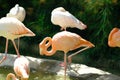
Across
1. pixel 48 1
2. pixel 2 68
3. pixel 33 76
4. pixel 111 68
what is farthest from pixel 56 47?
pixel 48 1

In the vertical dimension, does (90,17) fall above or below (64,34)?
above

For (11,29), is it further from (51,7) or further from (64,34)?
(51,7)

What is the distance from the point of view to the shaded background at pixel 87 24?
5.45 metres

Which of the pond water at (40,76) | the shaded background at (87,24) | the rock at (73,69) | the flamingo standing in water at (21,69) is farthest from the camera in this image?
the shaded background at (87,24)

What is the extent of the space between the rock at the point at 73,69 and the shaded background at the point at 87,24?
3.68 feet

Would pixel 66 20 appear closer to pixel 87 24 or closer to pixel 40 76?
pixel 40 76

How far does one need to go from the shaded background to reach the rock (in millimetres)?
1123

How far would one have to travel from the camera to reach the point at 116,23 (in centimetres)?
563

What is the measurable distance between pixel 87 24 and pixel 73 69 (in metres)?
1.54

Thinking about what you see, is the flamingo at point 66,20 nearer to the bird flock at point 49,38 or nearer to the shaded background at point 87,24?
the bird flock at point 49,38

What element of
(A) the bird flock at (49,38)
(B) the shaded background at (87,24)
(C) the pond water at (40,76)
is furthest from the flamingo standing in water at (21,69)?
(B) the shaded background at (87,24)

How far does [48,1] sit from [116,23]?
3.70 ft

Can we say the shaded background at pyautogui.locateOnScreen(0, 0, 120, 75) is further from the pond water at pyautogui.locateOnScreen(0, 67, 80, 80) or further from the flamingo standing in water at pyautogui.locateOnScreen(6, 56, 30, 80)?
the flamingo standing in water at pyautogui.locateOnScreen(6, 56, 30, 80)

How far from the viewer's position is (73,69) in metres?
4.42
